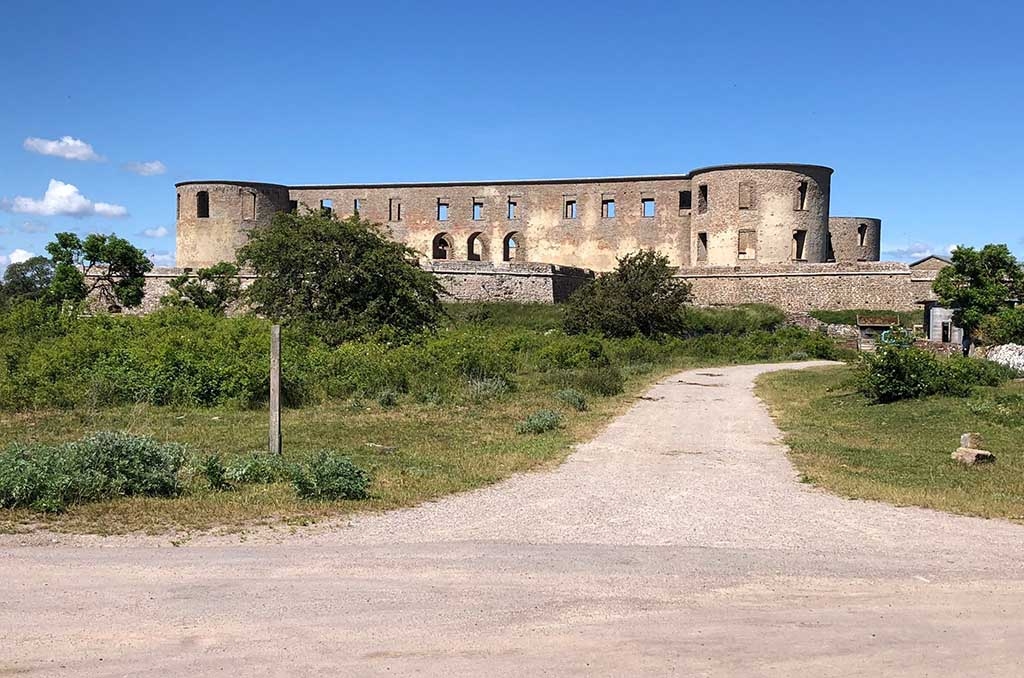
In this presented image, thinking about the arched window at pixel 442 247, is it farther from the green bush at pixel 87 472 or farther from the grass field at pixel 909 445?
the green bush at pixel 87 472

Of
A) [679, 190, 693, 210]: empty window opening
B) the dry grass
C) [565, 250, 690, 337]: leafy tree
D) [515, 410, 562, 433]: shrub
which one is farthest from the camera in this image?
[679, 190, 693, 210]: empty window opening

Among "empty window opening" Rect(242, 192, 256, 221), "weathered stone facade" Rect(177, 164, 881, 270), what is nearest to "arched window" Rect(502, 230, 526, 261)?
Answer: "weathered stone facade" Rect(177, 164, 881, 270)

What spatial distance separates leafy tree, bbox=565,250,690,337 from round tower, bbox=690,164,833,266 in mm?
14730

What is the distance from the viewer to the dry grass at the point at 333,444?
322 inches

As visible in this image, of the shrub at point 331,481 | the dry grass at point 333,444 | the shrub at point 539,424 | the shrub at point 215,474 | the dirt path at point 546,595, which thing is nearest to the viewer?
the dirt path at point 546,595

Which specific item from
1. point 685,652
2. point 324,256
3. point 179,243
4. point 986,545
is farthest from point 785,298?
point 685,652

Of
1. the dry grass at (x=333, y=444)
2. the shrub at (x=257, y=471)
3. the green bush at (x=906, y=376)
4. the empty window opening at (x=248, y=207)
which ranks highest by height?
the empty window opening at (x=248, y=207)

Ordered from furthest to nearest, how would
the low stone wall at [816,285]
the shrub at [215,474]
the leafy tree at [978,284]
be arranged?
1. the low stone wall at [816,285]
2. the leafy tree at [978,284]
3. the shrub at [215,474]

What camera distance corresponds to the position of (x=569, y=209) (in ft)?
186

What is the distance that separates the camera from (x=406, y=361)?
2097cm

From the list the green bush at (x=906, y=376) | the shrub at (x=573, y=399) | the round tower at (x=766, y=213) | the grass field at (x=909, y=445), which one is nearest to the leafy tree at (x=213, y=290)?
the round tower at (x=766, y=213)

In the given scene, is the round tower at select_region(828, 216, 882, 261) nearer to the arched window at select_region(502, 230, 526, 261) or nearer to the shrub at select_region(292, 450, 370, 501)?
the arched window at select_region(502, 230, 526, 261)

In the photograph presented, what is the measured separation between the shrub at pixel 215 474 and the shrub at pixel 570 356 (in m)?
17.0

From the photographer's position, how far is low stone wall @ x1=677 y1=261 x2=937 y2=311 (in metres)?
45.2
